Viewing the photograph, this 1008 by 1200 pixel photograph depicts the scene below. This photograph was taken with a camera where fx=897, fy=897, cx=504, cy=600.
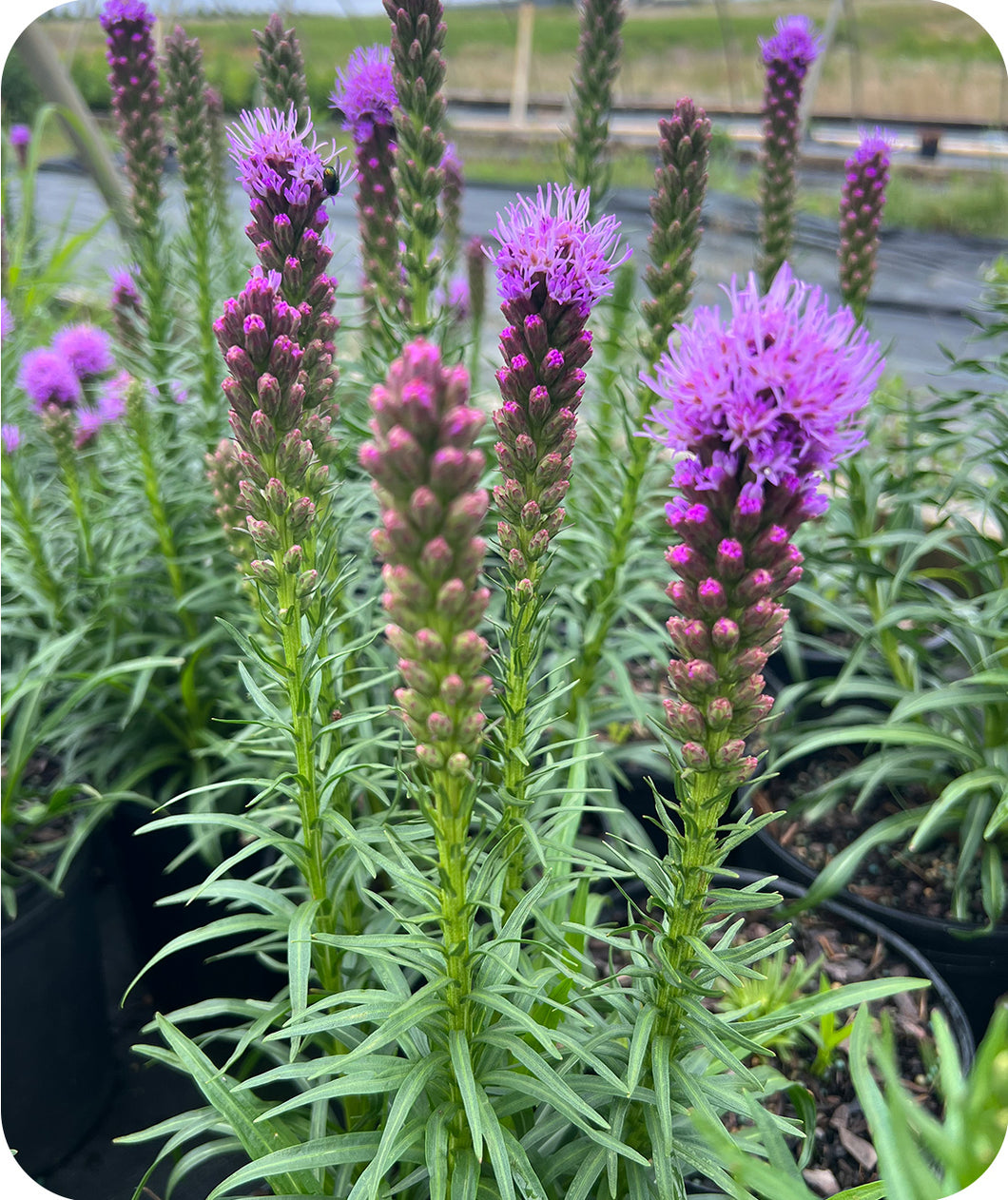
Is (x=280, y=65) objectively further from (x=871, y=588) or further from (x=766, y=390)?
(x=871, y=588)

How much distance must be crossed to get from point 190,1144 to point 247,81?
17.0 metres

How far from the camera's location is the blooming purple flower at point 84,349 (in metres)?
3.45

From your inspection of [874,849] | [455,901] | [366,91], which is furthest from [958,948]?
[366,91]

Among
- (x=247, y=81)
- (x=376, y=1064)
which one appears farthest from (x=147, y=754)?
(x=247, y=81)

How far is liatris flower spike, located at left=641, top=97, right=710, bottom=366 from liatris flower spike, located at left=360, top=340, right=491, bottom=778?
1.54 meters

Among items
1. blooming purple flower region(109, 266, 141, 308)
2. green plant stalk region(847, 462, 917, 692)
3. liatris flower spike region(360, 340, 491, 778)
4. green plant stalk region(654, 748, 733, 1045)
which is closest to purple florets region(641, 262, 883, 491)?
liatris flower spike region(360, 340, 491, 778)

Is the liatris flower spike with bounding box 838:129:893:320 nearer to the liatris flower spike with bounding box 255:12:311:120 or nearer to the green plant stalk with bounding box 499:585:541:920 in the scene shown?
the liatris flower spike with bounding box 255:12:311:120

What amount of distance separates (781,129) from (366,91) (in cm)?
149

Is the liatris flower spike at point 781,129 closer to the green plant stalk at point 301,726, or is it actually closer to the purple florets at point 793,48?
the purple florets at point 793,48

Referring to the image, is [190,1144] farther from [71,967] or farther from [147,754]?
[147,754]

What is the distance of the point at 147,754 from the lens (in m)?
2.98

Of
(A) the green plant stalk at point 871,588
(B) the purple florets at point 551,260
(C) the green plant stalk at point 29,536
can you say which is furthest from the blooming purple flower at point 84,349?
(A) the green plant stalk at point 871,588

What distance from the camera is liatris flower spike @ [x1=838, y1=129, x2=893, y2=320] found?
3.12 m

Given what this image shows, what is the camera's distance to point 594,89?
298 cm
